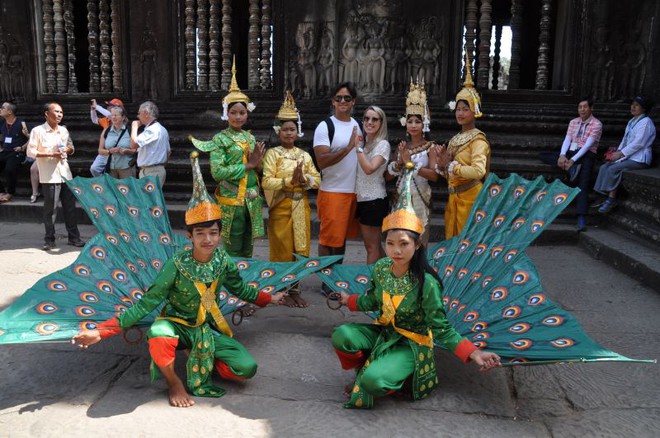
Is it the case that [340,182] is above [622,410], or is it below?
above

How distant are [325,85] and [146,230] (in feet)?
14.1

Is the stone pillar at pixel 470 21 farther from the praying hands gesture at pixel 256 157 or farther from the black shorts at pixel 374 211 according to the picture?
the praying hands gesture at pixel 256 157

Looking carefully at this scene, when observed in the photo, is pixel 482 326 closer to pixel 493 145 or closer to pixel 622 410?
pixel 622 410

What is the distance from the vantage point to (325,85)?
749 centimetres

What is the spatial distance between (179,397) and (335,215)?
77.0 inches

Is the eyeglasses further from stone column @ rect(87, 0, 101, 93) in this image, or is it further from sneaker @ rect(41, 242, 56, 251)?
stone column @ rect(87, 0, 101, 93)

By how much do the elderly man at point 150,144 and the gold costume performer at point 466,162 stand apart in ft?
11.3

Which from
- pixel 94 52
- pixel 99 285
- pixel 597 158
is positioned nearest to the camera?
pixel 99 285

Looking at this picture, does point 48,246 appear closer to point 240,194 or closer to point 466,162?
point 240,194

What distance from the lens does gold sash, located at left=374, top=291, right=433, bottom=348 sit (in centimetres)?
279

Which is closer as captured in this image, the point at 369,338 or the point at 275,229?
the point at 369,338

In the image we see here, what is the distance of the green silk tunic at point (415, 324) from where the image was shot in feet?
8.87

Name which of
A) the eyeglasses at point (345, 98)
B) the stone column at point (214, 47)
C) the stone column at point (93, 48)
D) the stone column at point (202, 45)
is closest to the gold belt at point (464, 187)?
the eyeglasses at point (345, 98)

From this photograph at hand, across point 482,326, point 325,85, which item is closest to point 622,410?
point 482,326
